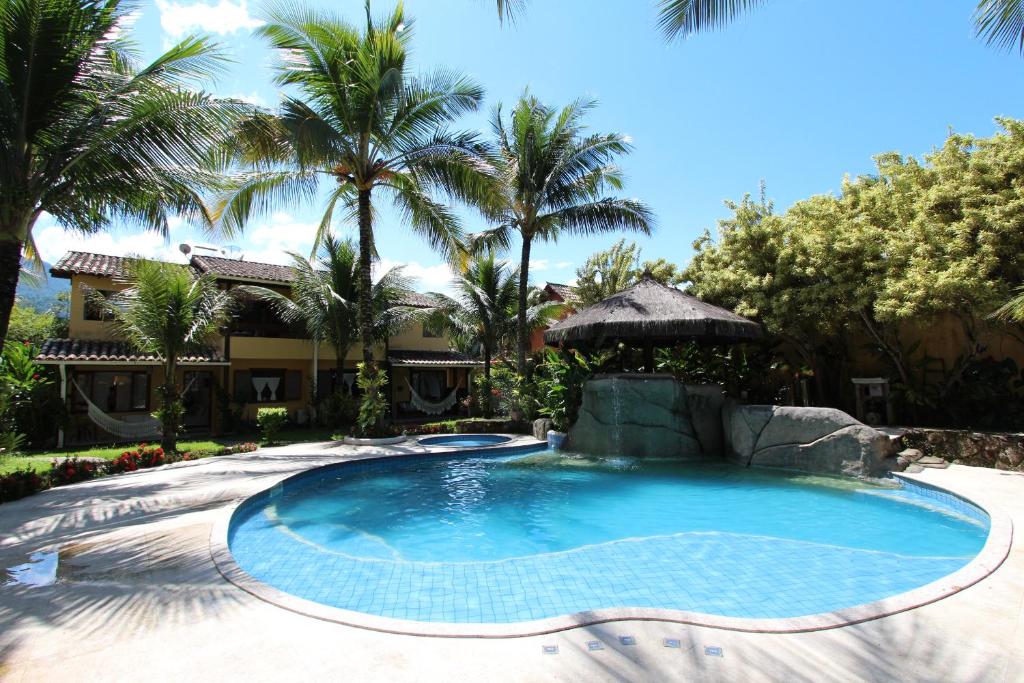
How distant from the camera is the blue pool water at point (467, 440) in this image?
1539 centimetres

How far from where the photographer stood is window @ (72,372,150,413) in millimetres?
17359

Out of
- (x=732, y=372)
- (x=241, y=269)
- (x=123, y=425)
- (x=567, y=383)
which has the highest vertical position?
(x=241, y=269)

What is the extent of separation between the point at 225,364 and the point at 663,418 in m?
14.8

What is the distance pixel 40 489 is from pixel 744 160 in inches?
628

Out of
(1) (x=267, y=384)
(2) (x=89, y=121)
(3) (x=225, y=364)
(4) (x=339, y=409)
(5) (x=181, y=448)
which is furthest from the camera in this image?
(1) (x=267, y=384)

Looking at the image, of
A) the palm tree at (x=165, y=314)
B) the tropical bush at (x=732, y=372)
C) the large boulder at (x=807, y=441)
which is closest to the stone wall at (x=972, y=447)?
the large boulder at (x=807, y=441)

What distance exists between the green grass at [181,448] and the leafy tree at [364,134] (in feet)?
13.1

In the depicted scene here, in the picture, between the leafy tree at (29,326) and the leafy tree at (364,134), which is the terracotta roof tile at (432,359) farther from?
the leafy tree at (29,326)

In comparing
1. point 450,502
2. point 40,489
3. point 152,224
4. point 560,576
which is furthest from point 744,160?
point 40,489

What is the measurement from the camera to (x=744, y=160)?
44.8 ft

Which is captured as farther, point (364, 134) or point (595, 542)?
point (364, 134)

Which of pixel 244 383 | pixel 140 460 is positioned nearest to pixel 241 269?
pixel 244 383

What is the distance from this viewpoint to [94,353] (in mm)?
15922

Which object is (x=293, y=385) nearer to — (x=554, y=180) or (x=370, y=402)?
(x=370, y=402)
